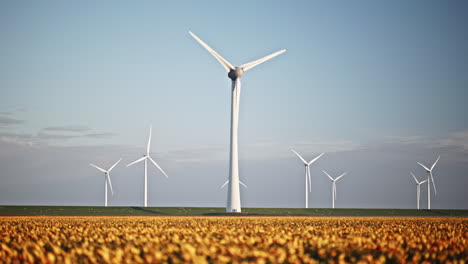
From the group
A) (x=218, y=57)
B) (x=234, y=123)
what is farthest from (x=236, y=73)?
(x=234, y=123)

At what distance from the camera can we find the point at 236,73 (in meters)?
100

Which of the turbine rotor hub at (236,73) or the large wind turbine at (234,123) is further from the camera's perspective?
the turbine rotor hub at (236,73)

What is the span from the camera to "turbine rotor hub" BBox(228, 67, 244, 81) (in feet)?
329

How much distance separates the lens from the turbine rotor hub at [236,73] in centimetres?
10038

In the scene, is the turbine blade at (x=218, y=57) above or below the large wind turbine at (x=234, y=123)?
above

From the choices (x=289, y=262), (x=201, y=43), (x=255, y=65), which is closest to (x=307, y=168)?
(x=255, y=65)

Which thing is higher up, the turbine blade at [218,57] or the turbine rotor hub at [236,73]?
the turbine blade at [218,57]

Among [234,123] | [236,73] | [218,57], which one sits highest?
[218,57]

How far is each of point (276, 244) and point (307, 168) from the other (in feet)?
322

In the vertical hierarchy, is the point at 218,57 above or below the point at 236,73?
above

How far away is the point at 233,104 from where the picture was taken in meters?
99.2

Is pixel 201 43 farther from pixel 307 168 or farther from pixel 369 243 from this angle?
pixel 369 243

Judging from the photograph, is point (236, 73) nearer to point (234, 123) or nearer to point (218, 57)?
point (218, 57)

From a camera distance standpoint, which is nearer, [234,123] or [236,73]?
[234,123]
